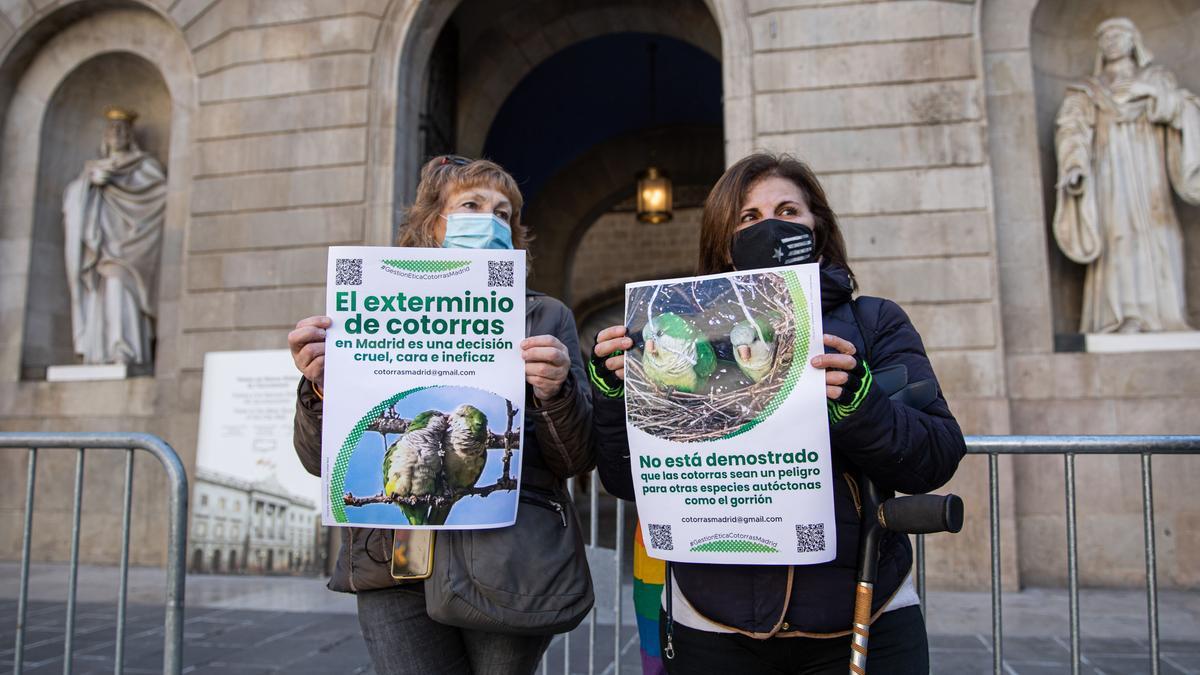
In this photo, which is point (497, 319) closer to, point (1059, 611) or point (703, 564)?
point (703, 564)

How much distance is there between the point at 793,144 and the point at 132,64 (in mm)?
7649

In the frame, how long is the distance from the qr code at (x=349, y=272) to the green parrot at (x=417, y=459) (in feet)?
1.11

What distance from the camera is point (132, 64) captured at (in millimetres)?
9547

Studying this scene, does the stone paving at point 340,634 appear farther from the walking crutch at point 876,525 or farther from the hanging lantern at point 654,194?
the hanging lantern at point 654,194

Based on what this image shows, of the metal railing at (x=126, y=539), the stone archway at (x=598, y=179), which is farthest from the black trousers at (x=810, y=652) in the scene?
the stone archway at (x=598, y=179)

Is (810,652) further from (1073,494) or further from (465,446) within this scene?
(1073,494)

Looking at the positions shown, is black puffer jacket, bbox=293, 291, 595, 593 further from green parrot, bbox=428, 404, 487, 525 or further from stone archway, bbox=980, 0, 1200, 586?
stone archway, bbox=980, 0, 1200, 586

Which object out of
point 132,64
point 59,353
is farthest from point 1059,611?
point 132,64

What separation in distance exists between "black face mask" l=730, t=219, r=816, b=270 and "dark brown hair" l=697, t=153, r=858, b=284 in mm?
98

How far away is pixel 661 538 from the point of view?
66.6 inches

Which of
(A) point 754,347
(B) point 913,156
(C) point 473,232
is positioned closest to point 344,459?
(C) point 473,232

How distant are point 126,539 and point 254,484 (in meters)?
4.74

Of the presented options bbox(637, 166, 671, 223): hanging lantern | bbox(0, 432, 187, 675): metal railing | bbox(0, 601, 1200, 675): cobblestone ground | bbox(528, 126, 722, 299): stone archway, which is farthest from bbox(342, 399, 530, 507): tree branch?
bbox(528, 126, 722, 299): stone archway

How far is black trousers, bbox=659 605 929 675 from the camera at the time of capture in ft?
5.17
